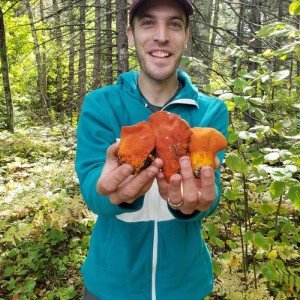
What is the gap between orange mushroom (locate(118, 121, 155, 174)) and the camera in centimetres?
153

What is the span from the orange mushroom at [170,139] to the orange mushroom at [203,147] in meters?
0.03

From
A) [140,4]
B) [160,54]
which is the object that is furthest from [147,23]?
[160,54]

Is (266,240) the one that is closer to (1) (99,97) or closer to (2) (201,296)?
(2) (201,296)

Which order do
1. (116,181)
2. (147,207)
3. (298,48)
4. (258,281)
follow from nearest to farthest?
(116,181), (147,207), (298,48), (258,281)

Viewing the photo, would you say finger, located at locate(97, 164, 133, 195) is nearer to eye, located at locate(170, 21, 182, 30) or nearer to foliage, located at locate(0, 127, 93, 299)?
eye, located at locate(170, 21, 182, 30)

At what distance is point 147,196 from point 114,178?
1.89ft

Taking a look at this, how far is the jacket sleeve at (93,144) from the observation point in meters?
1.87

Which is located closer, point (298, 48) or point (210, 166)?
point (210, 166)

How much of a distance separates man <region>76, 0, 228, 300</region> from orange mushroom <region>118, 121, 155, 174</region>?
38 centimetres

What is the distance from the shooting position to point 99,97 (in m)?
2.18

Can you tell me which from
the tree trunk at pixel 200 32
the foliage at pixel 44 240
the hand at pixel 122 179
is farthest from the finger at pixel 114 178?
the tree trunk at pixel 200 32

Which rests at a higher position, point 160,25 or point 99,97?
point 160,25

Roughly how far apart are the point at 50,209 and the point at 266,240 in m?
3.62

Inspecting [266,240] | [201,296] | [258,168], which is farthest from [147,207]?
[266,240]
